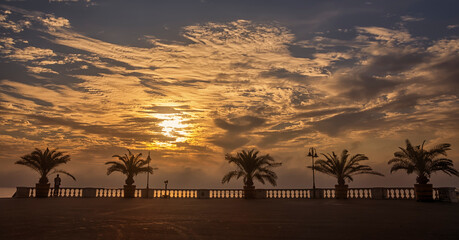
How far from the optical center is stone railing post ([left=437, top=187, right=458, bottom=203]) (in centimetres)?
2594

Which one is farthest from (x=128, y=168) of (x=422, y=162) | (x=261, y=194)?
(x=422, y=162)

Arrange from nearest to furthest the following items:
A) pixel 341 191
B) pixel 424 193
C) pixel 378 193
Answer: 1. pixel 424 193
2. pixel 378 193
3. pixel 341 191

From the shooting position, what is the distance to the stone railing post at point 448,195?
2594 cm

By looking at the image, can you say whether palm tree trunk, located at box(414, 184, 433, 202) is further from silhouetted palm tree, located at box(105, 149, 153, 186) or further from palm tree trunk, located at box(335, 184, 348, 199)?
silhouetted palm tree, located at box(105, 149, 153, 186)

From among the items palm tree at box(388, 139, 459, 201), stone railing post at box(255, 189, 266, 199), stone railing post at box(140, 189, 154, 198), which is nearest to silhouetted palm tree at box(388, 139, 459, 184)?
palm tree at box(388, 139, 459, 201)

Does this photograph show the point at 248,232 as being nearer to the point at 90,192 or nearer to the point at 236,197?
the point at 236,197

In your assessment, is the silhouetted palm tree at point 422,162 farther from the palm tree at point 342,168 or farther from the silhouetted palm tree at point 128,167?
the silhouetted palm tree at point 128,167

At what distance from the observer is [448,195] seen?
26.1 metres

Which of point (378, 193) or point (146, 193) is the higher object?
point (378, 193)

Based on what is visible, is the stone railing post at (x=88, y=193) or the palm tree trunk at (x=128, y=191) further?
Answer: the palm tree trunk at (x=128, y=191)

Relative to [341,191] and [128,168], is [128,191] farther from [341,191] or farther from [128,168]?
[341,191]

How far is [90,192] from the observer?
33875 millimetres

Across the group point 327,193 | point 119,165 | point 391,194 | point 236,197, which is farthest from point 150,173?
point 391,194

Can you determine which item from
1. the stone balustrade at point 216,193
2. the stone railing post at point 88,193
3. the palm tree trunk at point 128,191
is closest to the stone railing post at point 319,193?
the stone balustrade at point 216,193
